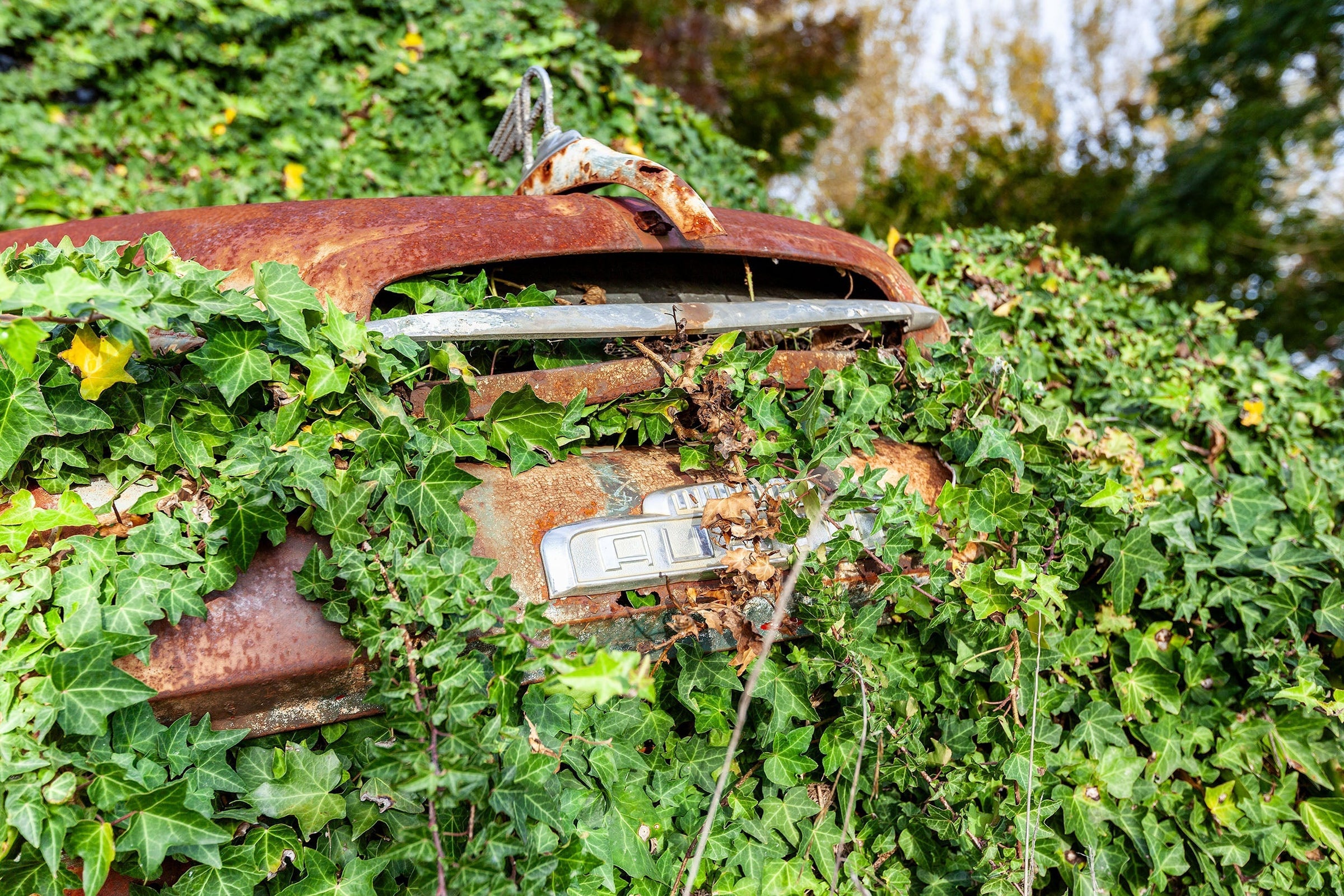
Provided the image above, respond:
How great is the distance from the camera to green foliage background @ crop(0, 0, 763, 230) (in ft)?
12.4

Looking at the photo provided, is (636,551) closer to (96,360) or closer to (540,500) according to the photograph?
(540,500)

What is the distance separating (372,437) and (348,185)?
309 cm

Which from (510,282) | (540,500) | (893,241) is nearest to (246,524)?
(540,500)

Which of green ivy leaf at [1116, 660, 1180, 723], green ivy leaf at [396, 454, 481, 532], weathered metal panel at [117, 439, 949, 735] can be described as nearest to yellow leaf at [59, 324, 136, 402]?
weathered metal panel at [117, 439, 949, 735]

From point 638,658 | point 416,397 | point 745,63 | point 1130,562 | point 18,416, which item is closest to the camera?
point 638,658

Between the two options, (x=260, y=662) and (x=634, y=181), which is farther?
(x=634, y=181)

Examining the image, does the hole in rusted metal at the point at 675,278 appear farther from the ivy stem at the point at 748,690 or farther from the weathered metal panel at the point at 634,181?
the ivy stem at the point at 748,690

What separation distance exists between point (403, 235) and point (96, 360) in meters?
0.50

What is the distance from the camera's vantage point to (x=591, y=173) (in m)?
1.77

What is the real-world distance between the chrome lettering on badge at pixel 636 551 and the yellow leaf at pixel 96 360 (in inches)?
26.8

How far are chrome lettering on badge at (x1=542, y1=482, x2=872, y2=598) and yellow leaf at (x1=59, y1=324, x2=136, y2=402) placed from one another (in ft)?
2.23

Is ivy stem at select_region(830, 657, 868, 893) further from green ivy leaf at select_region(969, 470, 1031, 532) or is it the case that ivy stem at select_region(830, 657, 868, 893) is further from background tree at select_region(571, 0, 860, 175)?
background tree at select_region(571, 0, 860, 175)

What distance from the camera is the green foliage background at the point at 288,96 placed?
379cm

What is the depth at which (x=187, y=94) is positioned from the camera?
388 centimetres
